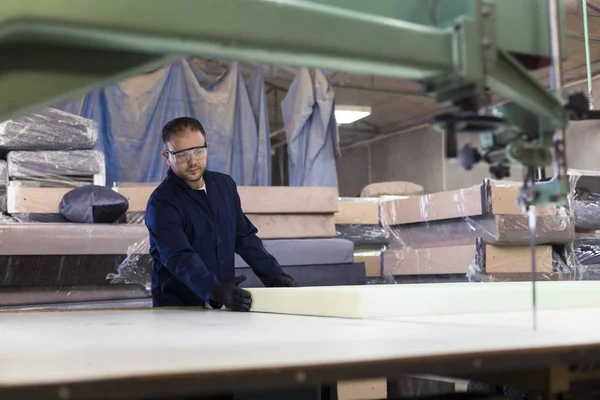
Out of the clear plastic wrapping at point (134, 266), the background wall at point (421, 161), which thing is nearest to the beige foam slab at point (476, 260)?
the clear plastic wrapping at point (134, 266)

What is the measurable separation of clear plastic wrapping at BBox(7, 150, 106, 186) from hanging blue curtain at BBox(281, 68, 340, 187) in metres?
1.61

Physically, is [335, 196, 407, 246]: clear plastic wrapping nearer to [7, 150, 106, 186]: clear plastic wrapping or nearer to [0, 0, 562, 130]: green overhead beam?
[7, 150, 106, 186]: clear plastic wrapping

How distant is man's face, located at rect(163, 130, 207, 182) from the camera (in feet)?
8.45

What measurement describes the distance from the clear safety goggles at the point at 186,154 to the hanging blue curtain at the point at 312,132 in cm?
229

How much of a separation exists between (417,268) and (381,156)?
7.45 meters

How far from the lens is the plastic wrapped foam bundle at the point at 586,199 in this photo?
13.3 ft

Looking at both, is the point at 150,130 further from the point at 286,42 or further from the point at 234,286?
the point at 286,42

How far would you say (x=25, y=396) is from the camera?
71 centimetres

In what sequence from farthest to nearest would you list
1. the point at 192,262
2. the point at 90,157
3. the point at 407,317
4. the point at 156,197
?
the point at 90,157 → the point at 156,197 → the point at 192,262 → the point at 407,317

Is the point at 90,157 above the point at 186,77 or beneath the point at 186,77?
beneath

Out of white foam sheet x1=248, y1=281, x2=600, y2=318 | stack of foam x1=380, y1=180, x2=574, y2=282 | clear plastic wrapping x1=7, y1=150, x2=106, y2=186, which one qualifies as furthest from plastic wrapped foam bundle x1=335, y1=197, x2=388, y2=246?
white foam sheet x1=248, y1=281, x2=600, y2=318

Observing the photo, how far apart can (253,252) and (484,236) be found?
1.65 meters

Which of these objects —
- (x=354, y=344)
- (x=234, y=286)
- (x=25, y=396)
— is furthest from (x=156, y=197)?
(x=25, y=396)

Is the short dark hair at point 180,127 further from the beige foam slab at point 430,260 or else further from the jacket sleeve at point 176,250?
the beige foam slab at point 430,260
